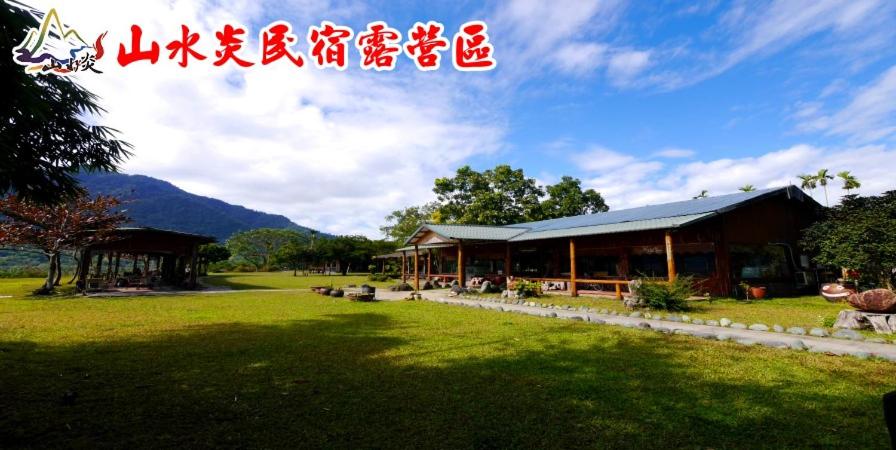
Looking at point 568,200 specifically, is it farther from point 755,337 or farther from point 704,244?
point 755,337

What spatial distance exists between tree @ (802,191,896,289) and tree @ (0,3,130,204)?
20.9 metres

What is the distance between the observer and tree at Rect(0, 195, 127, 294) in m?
18.5

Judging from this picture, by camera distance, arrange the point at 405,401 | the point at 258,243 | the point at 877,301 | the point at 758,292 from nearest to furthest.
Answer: the point at 405,401
the point at 877,301
the point at 758,292
the point at 258,243

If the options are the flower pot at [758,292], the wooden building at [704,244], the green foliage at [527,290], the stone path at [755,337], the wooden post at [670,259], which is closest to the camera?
the stone path at [755,337]

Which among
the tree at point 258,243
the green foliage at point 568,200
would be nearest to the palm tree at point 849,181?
the green foliage at point 568,200

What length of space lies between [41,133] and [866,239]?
73.2ft

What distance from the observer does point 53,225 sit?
63.2 feet

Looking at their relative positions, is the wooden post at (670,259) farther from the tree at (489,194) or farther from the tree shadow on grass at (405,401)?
the tree at (489,194)

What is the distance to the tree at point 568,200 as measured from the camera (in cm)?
4347

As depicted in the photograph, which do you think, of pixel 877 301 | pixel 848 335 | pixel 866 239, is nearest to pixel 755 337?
pixel 848 335

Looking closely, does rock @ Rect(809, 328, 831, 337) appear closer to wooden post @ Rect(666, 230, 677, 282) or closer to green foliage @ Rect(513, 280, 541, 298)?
wooden post @ Rect(666, 230, 677, 282)

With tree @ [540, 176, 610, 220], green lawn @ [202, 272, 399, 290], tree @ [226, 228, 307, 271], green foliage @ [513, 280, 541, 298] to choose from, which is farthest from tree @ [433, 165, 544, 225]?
tree @ [226, 228, 307, 271]

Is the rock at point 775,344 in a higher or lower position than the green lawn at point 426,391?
higher

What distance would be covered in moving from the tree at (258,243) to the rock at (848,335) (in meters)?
78.3
